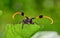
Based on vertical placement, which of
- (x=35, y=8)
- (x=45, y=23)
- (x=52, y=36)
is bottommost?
(x=52, y=36)

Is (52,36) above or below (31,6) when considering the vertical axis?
below

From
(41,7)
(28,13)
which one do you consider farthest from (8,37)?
(41,7)

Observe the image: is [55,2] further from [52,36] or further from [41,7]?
[52,36]

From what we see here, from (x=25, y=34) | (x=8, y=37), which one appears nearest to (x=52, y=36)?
(x=25, y=34)

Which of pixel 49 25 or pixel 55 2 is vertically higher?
pixel 55 2

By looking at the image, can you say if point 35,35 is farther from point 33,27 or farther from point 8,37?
point 8,37

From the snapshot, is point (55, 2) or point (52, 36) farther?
point (55, 2)
